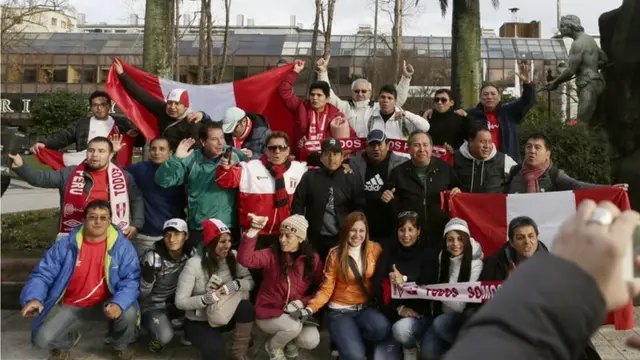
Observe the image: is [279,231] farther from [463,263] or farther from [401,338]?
[463,263]

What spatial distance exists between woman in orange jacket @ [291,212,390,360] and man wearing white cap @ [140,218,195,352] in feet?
3.60

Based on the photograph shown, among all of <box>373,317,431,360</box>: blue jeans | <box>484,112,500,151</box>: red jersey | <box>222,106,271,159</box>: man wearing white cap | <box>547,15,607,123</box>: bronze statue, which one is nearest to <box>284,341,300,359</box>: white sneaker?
<box>373,317,431,360</box>: blue jeans

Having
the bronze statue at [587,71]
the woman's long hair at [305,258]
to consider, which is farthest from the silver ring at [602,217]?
the bronze statue at [587,71]

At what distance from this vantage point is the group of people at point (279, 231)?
18.0 feet

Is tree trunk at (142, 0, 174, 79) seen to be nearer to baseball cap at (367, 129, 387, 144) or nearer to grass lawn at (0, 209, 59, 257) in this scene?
grass lawn at (0, 209, 59, 257)

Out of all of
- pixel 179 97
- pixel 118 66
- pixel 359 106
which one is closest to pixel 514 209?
pixel 359 106

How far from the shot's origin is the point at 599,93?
9.41 m

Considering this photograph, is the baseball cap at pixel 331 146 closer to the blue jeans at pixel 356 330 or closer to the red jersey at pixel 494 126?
the blue jeans at pixel 356 330

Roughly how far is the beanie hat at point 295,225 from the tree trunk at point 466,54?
6344 mm

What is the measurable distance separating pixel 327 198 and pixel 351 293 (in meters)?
0.89

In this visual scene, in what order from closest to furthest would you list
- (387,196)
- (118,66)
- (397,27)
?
(387,196) → (118,66) → (397,27)

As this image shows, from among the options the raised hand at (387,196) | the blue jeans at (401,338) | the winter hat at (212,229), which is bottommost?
the blue jeans at (401,338)

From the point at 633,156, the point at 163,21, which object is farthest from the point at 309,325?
the point at 163,21

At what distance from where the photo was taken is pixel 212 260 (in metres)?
5.70
